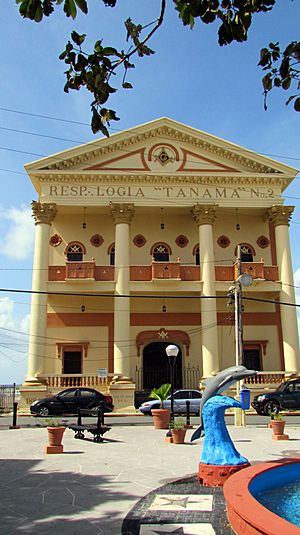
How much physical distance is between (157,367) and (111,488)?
69.4 feet

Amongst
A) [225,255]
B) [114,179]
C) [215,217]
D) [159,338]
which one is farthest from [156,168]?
[159,338]

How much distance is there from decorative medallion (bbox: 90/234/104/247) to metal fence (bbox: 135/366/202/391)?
24.7 feet

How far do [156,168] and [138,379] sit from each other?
1181 centimetres

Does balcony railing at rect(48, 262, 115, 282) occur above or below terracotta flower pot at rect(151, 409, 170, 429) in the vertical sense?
above

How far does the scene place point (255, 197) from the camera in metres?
29.0

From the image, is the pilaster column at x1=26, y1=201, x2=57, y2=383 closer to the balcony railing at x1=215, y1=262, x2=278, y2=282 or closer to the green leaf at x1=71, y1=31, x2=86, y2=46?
the balcony railing at x1=215, y1=262, x2=278, y2=282

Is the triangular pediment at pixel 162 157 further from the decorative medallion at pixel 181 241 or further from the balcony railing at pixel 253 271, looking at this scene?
the balcony railing at pixel 253 271

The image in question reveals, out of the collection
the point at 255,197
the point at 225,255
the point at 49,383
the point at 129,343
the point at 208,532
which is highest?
the point at 255,197

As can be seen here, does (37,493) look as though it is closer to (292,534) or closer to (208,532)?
(208,532)

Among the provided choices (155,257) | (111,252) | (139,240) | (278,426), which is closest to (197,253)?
(155,257)

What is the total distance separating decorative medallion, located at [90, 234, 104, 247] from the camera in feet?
98.4

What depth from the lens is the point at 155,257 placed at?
30078 mm

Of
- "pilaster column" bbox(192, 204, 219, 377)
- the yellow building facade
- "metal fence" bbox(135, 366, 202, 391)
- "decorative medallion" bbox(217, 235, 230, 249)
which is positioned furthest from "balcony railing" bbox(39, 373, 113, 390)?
"decorative medallion" bbox(217, 235, 230, 249)

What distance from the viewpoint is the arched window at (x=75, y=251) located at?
29.7m
